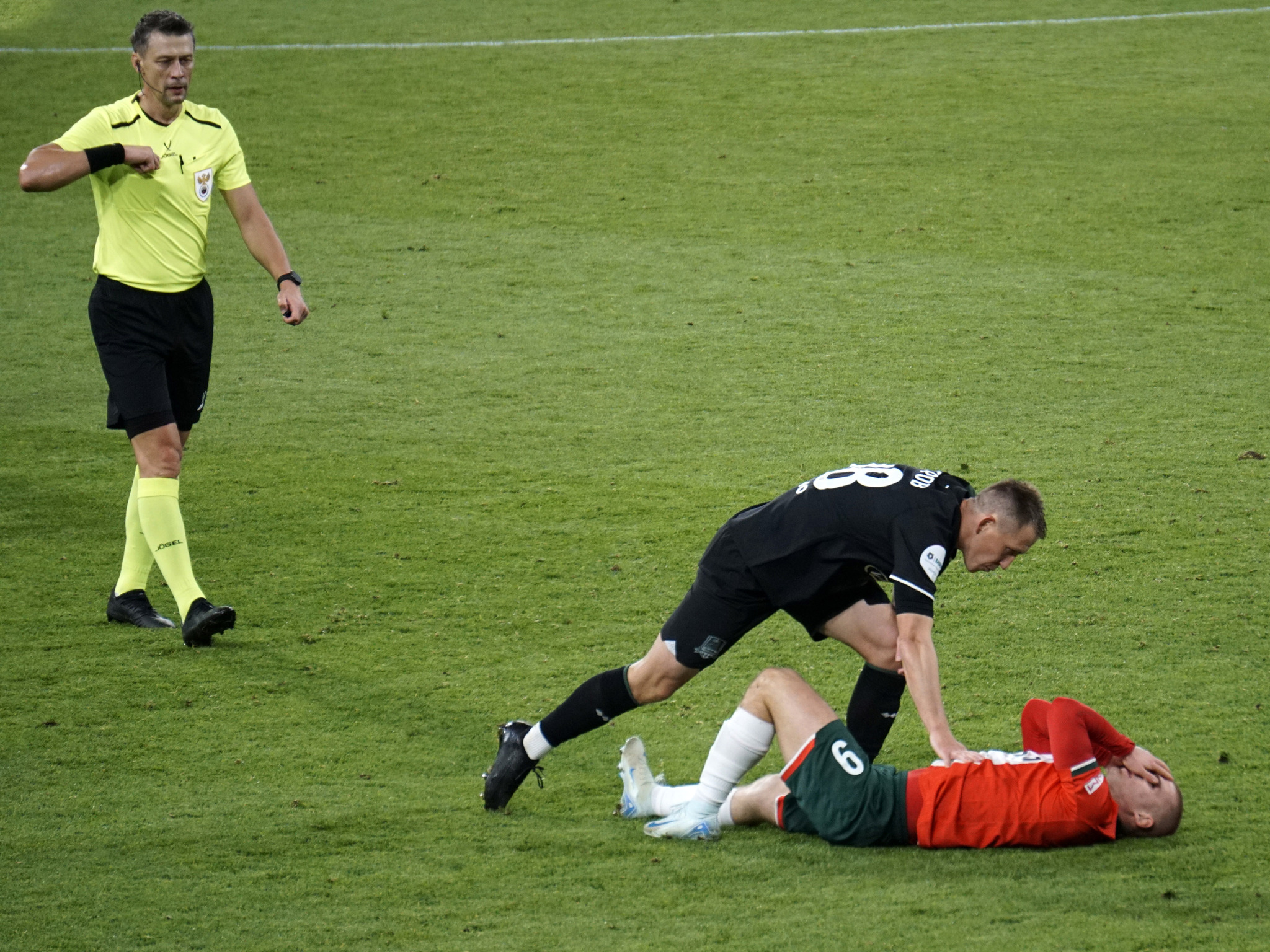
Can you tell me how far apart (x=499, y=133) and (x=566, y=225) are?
2503 millimetres

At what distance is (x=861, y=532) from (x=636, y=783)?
2.92 feet

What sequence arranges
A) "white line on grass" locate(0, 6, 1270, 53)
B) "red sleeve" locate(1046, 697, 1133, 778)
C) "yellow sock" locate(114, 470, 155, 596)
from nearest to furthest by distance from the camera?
"red sleeve" locate(1046, 697, 1133, 778) < "yellow sock" locate(114, 470, 155, 596) < "white line on grass" locate(0, 6, 1270, 53)

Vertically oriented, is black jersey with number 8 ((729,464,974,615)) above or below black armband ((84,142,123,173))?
below

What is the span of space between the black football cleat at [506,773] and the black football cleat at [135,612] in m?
1.89

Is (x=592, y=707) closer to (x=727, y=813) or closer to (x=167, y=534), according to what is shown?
(x=727, y=813)

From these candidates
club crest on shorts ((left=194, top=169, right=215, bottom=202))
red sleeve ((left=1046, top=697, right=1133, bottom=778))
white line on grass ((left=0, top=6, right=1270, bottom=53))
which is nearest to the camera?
red sleeve ((left=1046, top=697, right=1133, bottom=778))

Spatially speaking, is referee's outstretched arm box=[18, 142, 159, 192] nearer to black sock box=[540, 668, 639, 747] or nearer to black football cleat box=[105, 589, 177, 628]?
black football cleat box=[105, 589, 177, 628]

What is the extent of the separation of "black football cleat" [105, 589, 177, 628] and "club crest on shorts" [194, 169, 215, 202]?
4.73ft

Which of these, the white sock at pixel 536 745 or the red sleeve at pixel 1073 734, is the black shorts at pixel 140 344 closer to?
the white sock at pixel 536 745

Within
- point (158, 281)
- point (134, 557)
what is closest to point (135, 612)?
point (134, 557)

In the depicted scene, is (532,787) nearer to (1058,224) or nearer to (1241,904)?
(1241,904)

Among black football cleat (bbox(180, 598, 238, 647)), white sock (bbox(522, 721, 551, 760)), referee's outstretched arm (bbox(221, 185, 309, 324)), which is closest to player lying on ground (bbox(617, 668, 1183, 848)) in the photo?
white sock (bbox(522, 721, 551, 760))

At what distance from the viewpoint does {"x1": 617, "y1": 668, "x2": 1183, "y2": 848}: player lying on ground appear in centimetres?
346

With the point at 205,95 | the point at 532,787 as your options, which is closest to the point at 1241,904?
the point at 532,787
